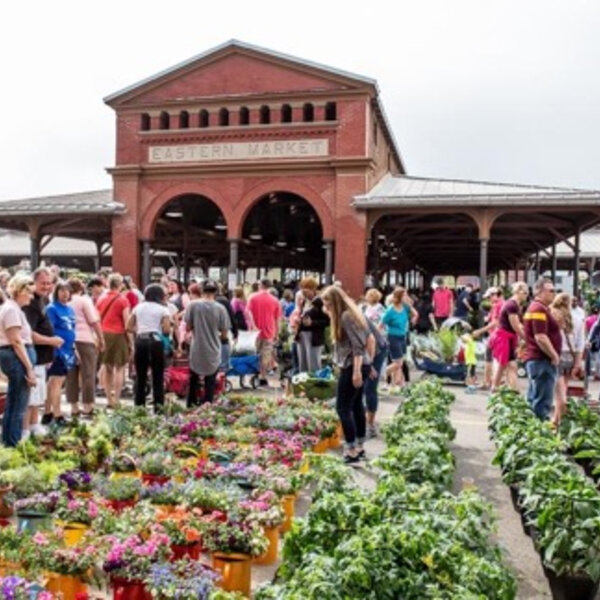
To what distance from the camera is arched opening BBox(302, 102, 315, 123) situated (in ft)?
74.4

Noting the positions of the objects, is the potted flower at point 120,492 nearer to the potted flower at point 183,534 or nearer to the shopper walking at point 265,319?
the potted flower at point 183,534

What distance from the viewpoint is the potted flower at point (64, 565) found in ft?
12.7

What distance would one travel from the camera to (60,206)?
2380 cm

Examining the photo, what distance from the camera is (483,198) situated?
786 inches

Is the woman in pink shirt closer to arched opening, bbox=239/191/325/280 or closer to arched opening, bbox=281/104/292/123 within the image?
arched opening, bbox=239/191/325/280

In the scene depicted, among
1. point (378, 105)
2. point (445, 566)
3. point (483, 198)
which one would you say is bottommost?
point (445, 566)

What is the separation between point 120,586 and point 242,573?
0.78 meters

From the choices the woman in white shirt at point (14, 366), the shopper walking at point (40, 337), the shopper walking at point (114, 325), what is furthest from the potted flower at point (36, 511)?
the shopper walking at point (114, 325)

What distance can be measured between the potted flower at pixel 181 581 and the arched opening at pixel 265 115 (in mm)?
20616

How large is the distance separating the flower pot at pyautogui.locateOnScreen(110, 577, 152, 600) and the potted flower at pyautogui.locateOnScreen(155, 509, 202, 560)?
380mm

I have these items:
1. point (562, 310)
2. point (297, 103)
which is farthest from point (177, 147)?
point (562, 310)

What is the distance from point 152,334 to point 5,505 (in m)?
3.93

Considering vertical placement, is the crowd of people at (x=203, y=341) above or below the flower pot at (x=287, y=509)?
above

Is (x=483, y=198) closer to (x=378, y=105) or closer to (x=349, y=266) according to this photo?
(x=349, y=266)
